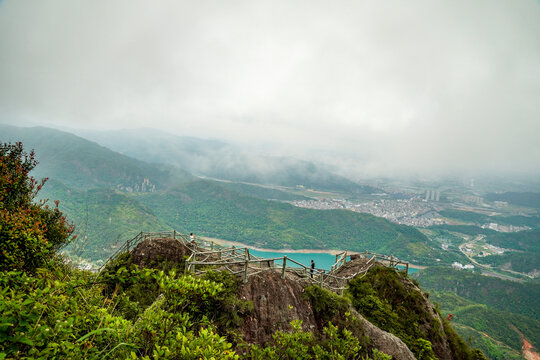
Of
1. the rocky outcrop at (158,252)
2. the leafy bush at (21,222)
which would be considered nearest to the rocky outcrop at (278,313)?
the leafy bush at (21,222)

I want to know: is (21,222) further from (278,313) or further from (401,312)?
(401,312)

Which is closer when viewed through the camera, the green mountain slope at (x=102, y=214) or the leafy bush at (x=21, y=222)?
the leafy bush at (x=21, y=222)

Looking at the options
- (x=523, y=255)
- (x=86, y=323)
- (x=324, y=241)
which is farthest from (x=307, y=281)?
(x=523, y=255)

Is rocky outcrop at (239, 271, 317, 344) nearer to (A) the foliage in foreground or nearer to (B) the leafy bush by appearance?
(A) the foliage in foreground

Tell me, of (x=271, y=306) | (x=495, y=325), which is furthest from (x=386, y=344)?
(x=495, y=325)

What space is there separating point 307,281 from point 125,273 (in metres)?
8.49

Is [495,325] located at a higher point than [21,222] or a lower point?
lower

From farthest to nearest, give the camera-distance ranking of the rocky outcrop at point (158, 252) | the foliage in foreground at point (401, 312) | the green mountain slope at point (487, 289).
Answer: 1. the green mountain slope at point (487, 289)
2. the rocky outcrop at point (158, 252)
3. the foliage in foreground at point (401, 312)

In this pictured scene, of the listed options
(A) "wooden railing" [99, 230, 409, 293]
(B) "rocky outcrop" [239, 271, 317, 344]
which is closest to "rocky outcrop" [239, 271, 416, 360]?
(B) "rocky outcrop" [239, 271, 317, 344]

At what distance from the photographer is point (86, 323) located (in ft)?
12.9

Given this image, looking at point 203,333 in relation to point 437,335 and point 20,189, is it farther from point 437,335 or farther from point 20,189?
point 20,189

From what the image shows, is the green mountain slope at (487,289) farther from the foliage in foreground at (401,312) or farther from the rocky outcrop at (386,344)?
the rocky outcrop at (386,344)

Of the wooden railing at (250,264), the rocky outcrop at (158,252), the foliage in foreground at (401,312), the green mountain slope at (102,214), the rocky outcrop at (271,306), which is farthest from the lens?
the green mountain slope at (102,214)


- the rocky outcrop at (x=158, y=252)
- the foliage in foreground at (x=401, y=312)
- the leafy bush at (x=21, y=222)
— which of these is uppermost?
the leafy bush at (x=21, y=222)
